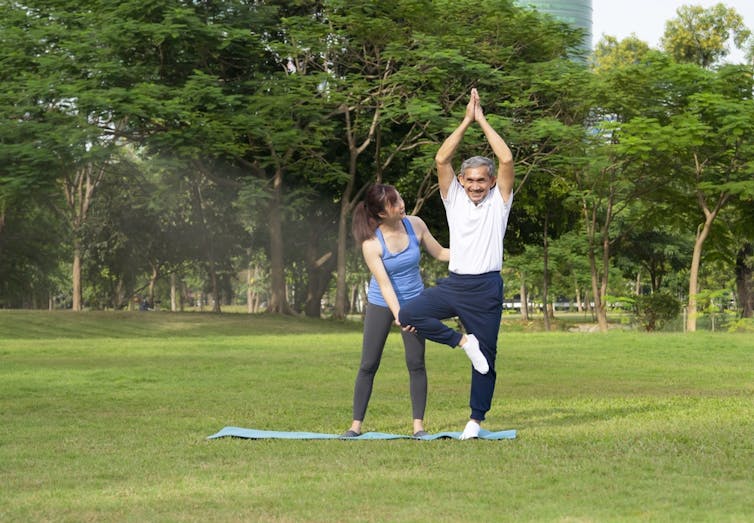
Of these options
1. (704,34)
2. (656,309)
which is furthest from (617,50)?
(656,309)

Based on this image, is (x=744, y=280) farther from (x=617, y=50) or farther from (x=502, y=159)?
(x=502, y=159)

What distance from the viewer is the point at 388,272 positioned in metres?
9.16

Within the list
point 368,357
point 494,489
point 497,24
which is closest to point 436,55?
point 497,24

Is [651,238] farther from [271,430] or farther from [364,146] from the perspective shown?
[271,430]

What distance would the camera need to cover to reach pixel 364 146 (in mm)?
36062

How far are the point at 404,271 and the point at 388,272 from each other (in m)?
0.13

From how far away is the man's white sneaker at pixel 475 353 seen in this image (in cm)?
888

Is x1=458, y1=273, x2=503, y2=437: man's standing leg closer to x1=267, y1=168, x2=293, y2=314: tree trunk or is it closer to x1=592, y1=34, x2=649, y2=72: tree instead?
x1=267, y1=168, x2=293, y2=314: tree trunk

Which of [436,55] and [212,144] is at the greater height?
[436,55]

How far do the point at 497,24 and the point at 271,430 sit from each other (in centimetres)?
2715

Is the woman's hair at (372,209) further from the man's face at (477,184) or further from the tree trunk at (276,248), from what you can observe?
the tree trunk at (276,248)

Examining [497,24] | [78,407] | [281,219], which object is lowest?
[78,407]

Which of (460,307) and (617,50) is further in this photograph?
(617,50)

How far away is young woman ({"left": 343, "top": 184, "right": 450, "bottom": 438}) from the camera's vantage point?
29.6 ft
